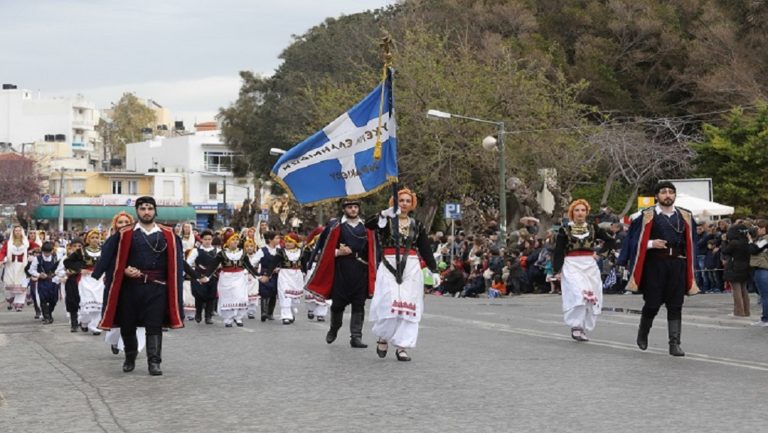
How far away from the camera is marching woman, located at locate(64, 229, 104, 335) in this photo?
67.1ft

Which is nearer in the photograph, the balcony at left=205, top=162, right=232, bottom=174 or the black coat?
the black coat

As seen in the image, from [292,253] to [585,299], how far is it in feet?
24.8

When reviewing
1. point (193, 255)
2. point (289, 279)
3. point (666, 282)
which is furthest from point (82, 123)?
point (666, 282)

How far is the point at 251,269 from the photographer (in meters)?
23.5

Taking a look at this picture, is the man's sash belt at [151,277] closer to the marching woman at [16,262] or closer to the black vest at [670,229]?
the black vest at [670,229]

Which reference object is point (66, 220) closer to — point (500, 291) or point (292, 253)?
point (500, 291)

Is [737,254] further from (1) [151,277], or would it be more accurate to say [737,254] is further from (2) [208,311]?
(1) [151,277]

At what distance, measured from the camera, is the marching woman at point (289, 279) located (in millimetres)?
22641

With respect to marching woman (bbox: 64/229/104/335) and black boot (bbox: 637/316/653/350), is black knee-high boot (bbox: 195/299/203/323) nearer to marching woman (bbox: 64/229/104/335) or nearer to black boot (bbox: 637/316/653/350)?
marching woman (bbox: 64/229/104/335)

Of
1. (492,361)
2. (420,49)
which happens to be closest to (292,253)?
(492,361)

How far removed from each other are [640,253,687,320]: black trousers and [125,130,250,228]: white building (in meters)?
106

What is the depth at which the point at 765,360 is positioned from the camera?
48.4 ft

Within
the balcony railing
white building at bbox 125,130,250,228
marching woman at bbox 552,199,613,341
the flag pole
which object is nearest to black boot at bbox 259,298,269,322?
marching woman at bbox 552,199,613,341

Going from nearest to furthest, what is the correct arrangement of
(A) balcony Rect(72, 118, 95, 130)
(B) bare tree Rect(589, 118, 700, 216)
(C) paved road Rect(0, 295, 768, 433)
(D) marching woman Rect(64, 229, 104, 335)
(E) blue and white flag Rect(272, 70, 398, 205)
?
(C) paved road Rect(0, 295, 768, 433) < (E) blue and white flag Rect(272, 70, 398, 205) < (D) marching woman Rect(64, 229, 104, 335) < (B) bare tree Rect(589, 118, 700, 216) < (A) balcony Rect(72, 118, 95, 130)
